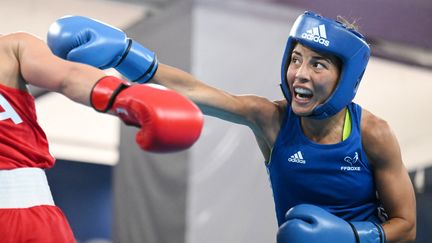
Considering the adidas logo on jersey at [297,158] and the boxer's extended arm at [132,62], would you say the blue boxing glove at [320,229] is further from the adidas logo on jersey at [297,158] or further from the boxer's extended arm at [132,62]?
the boxer's extended arm at [132,62]

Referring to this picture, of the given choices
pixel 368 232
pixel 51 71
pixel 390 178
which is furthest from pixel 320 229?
pixel 51 71

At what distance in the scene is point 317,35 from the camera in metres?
2.28

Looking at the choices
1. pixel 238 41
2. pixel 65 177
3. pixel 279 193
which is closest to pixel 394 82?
pixel 238 41

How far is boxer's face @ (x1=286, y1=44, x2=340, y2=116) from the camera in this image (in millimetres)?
2287

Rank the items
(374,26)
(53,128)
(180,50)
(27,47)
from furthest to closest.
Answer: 1. (53,128)
2. (374,26)
3. (180,50)
4. (27,47)

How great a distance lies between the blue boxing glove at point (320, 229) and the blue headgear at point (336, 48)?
34 centimetres

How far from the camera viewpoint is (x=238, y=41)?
4.49 meters

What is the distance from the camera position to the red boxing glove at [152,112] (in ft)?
5.13

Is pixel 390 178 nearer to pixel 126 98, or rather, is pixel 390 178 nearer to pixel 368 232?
pixel 368 232

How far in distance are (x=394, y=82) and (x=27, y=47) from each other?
208 inches

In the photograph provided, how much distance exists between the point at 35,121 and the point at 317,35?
982mm

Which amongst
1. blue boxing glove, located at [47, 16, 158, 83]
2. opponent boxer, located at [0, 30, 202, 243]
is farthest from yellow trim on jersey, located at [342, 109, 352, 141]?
opponent boxer, located at [0, 30, 202, 243]

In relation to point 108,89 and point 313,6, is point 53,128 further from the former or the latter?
point 108,89

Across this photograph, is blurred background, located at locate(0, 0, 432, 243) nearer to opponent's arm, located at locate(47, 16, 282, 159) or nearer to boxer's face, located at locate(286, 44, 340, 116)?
opponent's arm, located at locate(47, 16, 282, 159)
